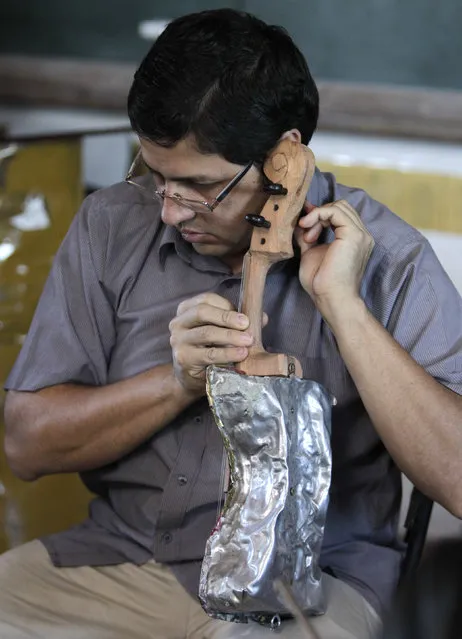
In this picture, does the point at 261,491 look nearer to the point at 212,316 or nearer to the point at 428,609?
the point at 212,316

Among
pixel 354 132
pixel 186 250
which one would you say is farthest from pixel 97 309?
pixel 354 132

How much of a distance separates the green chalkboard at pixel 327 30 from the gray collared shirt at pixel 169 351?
1.35m

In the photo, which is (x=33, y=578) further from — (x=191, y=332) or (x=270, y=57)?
(x=270, y=57)

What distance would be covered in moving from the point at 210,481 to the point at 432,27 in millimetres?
1770

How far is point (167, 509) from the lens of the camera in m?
1.84

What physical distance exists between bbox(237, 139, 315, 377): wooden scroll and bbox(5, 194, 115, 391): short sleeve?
1.20 feet

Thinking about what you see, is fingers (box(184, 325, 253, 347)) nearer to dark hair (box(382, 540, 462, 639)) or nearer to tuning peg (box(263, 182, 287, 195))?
tuning peg (box(263, 182, 287, 195))

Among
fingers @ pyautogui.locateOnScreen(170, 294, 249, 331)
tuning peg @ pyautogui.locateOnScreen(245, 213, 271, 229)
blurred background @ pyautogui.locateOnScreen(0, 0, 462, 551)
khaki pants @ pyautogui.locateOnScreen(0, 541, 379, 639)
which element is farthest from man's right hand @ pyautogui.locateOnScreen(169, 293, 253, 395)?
blurred background @ pyautogui.locateOnScreen(0, 0, 462, 551)

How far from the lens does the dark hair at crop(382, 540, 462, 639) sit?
1.10 m

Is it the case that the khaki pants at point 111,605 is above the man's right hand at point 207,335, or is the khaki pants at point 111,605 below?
below

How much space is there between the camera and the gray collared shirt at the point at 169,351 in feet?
5.85

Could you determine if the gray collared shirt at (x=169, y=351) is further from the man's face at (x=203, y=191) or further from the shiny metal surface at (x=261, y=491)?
the shiny metal surface at (x=261, y=491)

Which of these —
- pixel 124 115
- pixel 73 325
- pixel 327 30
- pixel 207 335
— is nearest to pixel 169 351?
pixel 73 325

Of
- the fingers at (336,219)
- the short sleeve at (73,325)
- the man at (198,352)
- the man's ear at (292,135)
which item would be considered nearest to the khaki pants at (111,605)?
the man at (198,352)
